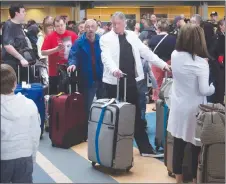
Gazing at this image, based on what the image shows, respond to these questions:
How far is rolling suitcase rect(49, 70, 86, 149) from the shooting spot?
5.69 m

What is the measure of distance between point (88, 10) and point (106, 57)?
8.65 meters

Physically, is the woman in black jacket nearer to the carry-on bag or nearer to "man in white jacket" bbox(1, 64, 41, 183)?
the carry-on bag

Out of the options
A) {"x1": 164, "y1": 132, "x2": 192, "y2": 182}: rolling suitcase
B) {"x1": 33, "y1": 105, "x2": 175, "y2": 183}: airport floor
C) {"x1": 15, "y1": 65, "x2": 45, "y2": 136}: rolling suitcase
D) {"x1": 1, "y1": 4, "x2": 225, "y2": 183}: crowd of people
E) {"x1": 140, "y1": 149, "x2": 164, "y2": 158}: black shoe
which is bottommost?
{"x1": 33, "y1": 105, "x2": 175, "y2": 183}: airport floor

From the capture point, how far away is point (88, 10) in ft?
43.7

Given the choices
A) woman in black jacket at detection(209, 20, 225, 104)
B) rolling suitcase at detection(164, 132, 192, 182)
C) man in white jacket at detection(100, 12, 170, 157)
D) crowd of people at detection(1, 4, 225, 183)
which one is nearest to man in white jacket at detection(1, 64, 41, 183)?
crowd of people at detection(1, 4, 225, 183)

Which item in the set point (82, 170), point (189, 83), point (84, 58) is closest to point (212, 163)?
point (189, 83)

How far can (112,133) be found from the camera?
15.0 feet

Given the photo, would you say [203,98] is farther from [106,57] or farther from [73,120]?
[73,120]

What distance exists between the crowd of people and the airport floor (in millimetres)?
340

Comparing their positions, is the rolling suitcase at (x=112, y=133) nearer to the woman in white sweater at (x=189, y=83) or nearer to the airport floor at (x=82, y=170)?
the airport floor at (x=82, y=170)

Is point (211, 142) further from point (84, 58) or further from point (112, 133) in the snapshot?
point (84, 58)

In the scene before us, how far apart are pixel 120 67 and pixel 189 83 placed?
131 centimetres

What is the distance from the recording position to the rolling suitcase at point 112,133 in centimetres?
456

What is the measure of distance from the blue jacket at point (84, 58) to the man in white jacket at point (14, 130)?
8.94 ft
